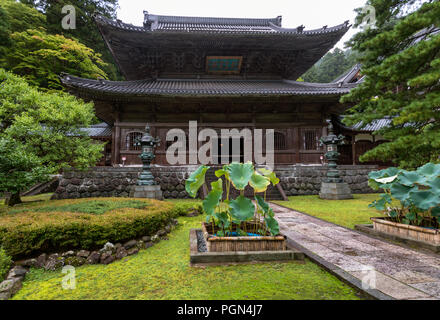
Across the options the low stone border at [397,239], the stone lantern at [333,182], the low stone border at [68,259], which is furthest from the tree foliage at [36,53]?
the low stone border at [397,239]

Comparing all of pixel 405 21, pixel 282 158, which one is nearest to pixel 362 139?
pixel 282 158

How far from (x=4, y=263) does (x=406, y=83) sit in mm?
8877

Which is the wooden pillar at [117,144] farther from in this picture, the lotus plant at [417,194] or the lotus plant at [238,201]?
the lotus plant at [417,194]

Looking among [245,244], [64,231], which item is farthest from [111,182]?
[245,244]

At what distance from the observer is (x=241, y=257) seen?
10.3 feet

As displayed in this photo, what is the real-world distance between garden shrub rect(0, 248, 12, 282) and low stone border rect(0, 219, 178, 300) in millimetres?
69

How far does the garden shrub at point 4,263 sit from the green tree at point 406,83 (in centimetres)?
786

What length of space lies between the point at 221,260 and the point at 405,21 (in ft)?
23.1

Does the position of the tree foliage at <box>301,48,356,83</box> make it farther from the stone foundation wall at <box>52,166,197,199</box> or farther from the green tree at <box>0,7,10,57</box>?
the green tree at <box>0,7,10,57</box>

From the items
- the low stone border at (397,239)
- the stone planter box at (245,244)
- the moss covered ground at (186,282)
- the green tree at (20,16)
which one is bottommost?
the moss covered ground at (186,282)

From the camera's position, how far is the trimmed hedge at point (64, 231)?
9.98ft

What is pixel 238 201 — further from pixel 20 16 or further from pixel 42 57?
pixel 20 16
